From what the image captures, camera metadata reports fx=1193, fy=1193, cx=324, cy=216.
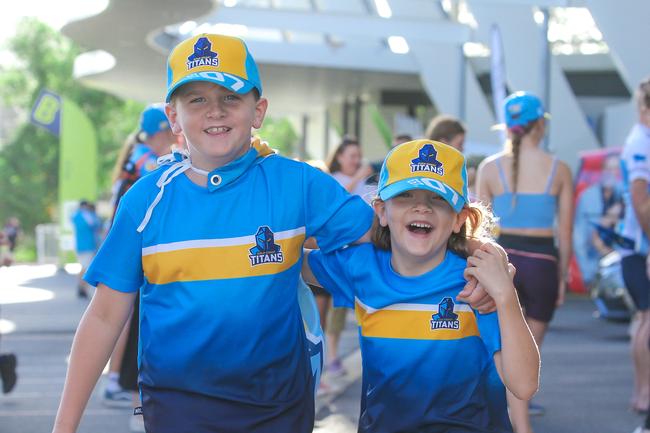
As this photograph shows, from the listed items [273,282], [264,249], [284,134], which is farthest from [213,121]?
[284,134]

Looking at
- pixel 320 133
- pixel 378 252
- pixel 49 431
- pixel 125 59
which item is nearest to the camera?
pixel 378 252

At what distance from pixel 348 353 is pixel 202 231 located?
325 inches

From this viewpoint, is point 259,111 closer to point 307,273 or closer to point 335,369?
point 307,273

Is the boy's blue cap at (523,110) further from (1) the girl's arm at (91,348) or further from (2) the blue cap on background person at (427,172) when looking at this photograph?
(1) the girl's arm at (91,348)

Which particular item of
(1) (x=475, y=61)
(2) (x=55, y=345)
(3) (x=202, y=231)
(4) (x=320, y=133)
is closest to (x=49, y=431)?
(3) (x=202, y=231)

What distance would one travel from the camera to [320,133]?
55.4m

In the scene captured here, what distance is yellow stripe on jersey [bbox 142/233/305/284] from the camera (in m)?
3.52

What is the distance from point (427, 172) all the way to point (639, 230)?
173 inches

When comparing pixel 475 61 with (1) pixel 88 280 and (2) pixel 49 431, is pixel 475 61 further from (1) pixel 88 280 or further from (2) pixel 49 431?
(1) pixel 88 280

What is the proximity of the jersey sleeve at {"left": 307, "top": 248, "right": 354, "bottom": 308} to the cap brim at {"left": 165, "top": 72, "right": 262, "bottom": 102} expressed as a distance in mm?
651

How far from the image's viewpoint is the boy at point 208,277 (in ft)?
11.6

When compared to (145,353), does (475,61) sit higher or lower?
higher

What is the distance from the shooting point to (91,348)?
11.7 feet

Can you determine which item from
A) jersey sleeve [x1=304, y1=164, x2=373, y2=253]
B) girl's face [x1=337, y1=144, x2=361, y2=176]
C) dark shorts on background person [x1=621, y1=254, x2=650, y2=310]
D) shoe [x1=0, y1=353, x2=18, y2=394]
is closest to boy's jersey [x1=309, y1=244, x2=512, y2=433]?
jersey sleeve [x1=304, y1=164, x2=373, y2=253]
